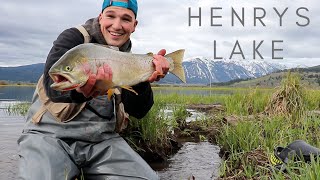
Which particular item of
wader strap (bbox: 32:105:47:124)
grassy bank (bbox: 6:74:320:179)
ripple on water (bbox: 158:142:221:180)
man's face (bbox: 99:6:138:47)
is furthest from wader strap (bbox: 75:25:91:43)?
ripple on water (bbox: 158:142:221:180)

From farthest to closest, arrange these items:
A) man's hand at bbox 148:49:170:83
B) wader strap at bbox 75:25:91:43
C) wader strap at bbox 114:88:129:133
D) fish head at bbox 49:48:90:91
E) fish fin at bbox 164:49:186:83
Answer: wader strap at bbox 114:88:129:133
wader strap at bbox 75:25:91:43
fish fin at bbox 164:49:186:83
man's hand at bbox 148:49:170:83
fish head at bbox 49:48:90:91

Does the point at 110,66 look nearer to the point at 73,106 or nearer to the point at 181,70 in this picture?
the point at 181,70

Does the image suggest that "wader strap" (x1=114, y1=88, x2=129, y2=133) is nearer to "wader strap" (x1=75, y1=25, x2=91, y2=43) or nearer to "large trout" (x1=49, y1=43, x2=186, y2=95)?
"wader strap" (x1=75, y1=25, x2=91, y2=43)

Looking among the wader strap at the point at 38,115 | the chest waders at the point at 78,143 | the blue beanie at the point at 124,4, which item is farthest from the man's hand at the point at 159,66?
the wader strap at the point at 38,115

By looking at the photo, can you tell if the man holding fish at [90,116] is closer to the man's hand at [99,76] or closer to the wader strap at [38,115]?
the wader strap at [38,115]

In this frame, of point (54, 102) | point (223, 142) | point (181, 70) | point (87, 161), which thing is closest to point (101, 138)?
point (87, 161)

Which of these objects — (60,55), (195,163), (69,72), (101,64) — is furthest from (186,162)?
(69,72)
